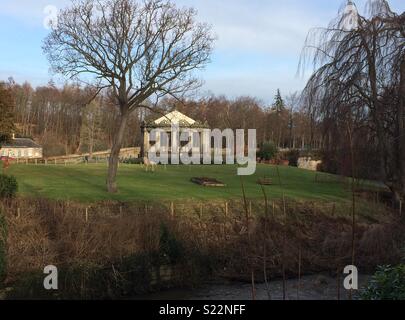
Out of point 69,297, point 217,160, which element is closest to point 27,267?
point 69,297

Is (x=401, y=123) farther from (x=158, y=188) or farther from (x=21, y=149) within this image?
(x=21, y=149)

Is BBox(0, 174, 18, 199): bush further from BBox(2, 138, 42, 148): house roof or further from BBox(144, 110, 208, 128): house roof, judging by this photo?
BBox(2, 138, 42, 148): house roof

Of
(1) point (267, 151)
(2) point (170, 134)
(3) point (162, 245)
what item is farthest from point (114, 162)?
(1) point (267, 151)

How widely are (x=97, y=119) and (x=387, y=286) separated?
229 ft

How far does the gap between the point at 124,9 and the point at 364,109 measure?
41.9 ft

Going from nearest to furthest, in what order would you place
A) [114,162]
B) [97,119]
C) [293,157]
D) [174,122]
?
[114,162] → [174,122] → [293,157] → [97,119]

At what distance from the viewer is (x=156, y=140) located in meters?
53.8

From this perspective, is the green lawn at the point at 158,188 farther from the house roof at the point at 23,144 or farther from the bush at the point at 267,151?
the house roof at the point at 23,144

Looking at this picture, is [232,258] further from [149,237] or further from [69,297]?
[69,297]

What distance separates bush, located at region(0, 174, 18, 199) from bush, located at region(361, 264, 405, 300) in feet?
52.7

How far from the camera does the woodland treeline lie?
216 feet

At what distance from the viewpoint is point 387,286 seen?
5742 millimetres

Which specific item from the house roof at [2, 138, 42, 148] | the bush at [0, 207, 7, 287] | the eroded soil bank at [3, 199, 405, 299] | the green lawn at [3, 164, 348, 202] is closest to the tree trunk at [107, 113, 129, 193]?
the green lawn at [3, 164, 348, 202]
